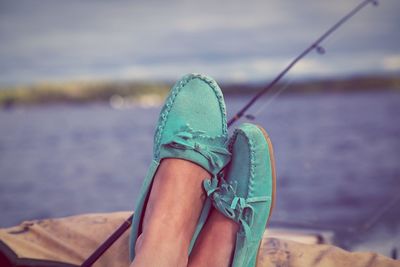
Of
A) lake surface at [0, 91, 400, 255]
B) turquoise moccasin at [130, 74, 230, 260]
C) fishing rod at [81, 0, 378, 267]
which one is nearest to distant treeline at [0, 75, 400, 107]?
lake surface at [0, 91, 400, 255]

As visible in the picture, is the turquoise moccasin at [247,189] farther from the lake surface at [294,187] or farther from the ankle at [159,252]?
the lake surface at [294,187]

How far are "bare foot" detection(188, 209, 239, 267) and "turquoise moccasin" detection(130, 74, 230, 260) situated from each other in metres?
0.03

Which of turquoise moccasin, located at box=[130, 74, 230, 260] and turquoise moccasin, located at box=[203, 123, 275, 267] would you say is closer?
turquoise moccasin, located at box=[203, 123, 275, 267]

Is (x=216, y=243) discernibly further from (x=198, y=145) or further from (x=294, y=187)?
(x=294, y=187)

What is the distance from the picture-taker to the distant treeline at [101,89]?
65625mm

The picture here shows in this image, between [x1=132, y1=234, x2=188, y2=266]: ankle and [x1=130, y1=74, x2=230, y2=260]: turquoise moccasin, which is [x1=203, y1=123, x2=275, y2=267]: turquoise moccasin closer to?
[x1=130, y1=74, x2=230, y2=260]: turquoise moccasin

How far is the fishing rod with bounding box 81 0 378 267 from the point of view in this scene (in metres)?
1.83

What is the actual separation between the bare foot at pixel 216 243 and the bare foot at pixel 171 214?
6cm

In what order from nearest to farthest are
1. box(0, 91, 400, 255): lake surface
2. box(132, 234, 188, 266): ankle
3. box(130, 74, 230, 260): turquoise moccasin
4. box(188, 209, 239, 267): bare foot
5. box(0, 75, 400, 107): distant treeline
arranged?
box(132, 234, 188, 266): ankle → box(188, 209, 239, 267): bare foot → box(130, 74, 230, 260): turquoise moccasin → box(0, 91, 400, 255): lake surface → box(0, 75, 400, 107): distant treeline

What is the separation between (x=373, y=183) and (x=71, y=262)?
8082 millimetres

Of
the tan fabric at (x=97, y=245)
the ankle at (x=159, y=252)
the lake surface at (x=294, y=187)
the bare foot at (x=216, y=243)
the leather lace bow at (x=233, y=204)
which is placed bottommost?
the lake surface at (x=294, y=187)

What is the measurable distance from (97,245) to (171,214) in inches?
17.1

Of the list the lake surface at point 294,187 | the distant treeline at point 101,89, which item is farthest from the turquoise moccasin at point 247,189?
the distant treeline at point 101,89

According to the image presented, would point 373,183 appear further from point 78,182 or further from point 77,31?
point 77,31
